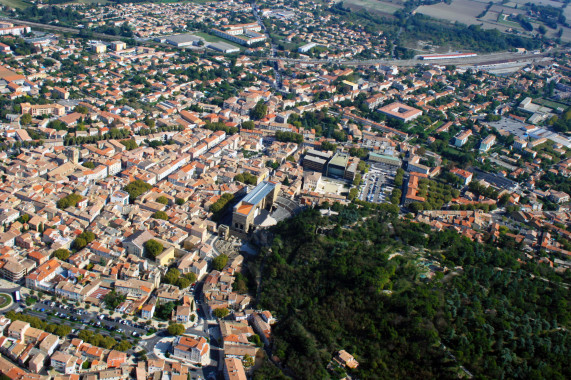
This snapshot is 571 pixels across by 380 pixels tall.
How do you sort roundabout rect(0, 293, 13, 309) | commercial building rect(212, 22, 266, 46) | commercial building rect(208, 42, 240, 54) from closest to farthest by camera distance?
roundabout rect(0, 293, 13, 309)
commercial building rect(208, 42, 240, 54)
commercial building rect(212, 22, 266, 46)

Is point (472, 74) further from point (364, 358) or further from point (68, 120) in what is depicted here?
point (364, 358)

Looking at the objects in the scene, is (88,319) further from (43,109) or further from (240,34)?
(240,34)

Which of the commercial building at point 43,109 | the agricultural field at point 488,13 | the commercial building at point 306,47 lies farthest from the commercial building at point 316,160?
the agricultural field at point 488,13

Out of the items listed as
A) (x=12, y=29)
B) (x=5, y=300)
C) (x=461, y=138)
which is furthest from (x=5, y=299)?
(x=12, y=29)

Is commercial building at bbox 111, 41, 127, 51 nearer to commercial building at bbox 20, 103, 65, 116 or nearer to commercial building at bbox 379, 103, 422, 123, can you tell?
commercial building at bbox 20, 103, 65, 116

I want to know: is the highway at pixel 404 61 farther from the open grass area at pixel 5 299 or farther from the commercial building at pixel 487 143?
the open grass area at pixel 5 299

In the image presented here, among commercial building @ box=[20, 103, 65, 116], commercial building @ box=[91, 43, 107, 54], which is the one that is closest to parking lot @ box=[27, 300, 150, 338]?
commercial building @ box=[20, 103, 65, 116]
